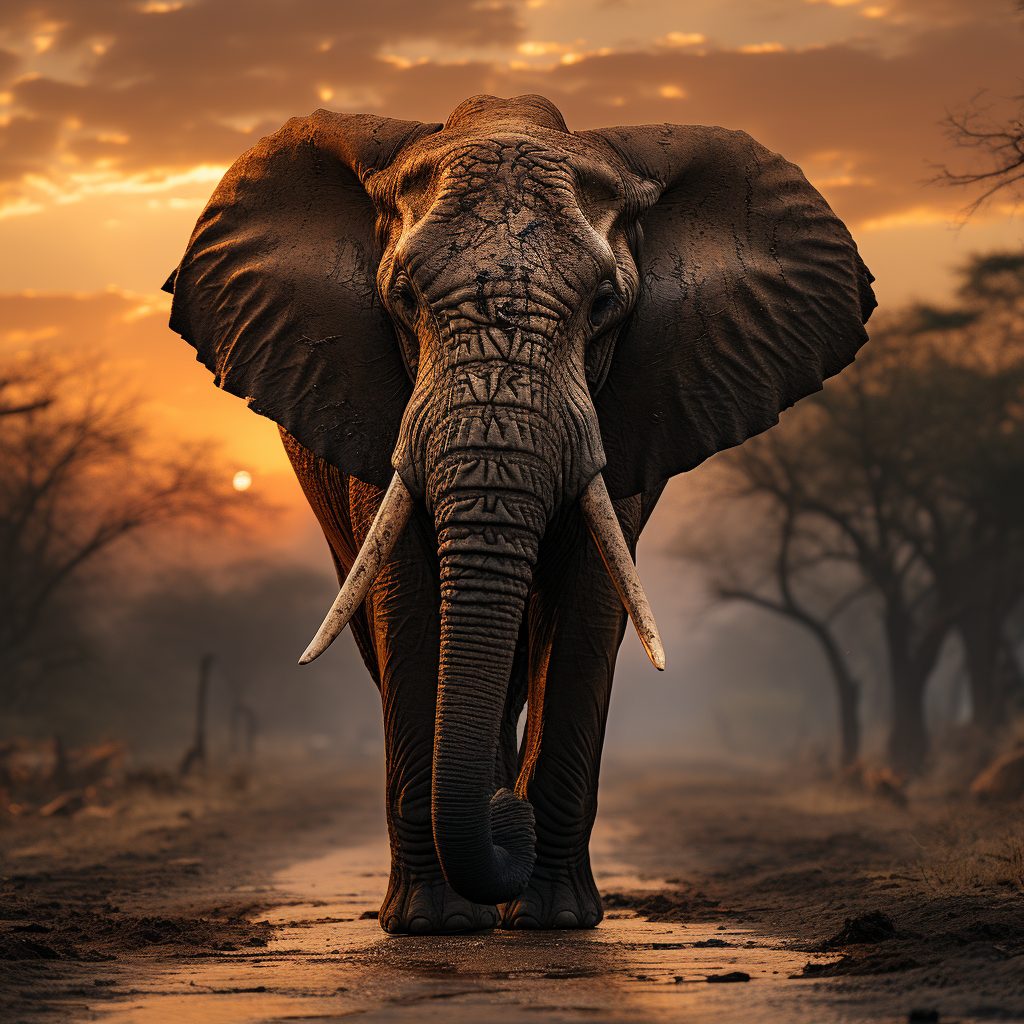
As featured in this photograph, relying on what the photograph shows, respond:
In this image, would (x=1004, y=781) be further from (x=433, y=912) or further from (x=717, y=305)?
(x=433, y=912)

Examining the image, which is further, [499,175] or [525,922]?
[525,922]

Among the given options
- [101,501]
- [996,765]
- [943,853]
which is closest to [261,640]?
[101,501]

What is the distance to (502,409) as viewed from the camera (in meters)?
5.85

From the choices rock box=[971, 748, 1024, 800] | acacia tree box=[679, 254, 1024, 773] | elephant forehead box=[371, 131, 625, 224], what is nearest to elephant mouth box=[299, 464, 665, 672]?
elephant forehead box=[371, 131, 625, 224]

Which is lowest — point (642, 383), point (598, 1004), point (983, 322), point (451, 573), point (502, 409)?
point (598, 1004)

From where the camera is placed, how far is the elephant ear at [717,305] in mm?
7039

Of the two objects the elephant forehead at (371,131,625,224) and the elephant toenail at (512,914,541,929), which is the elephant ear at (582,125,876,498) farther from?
the elephant toenail at (512,914,541,929)

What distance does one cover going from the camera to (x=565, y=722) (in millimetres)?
7066

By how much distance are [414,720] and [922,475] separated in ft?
79.5

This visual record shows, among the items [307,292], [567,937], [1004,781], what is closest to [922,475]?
[1004,781]

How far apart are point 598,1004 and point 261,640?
Result: 55.8 metres

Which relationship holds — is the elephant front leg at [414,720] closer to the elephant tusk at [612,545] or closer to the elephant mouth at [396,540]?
the elephant mouth at [396,540]

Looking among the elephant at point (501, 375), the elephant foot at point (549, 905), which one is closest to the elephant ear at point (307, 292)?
the elephant at point (501, 375)

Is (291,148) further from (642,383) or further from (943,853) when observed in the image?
(943,853)
